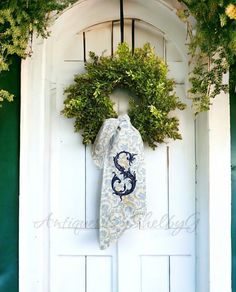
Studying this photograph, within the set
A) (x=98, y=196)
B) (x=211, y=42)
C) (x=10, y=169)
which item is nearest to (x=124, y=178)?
(x=98, y=196)

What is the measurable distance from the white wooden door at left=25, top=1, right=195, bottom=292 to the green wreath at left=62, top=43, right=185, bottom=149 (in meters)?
0.14

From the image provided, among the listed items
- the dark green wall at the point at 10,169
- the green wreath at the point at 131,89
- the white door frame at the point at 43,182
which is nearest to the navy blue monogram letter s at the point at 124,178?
the green wreath at the point at 131,89

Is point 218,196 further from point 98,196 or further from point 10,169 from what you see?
point 10,169

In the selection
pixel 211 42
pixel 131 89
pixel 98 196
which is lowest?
pixel 98 196

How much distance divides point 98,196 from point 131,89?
0.68 m

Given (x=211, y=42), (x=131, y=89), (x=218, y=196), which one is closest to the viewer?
(x=211, y=42)

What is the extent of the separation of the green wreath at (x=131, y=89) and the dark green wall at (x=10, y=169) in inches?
12.1

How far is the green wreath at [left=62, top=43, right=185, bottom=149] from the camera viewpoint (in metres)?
2.29

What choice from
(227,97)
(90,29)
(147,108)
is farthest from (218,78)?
(90,29)

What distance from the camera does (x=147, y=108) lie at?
2.33 m

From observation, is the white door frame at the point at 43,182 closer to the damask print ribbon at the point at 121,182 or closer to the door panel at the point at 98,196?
the door panel at the point at 98,196

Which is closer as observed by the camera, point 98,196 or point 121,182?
point 121,182

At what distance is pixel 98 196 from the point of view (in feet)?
8.20

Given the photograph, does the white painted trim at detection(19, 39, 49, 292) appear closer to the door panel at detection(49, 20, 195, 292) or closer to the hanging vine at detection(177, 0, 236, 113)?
the door panel at detection(49, 20, 195, 292)
